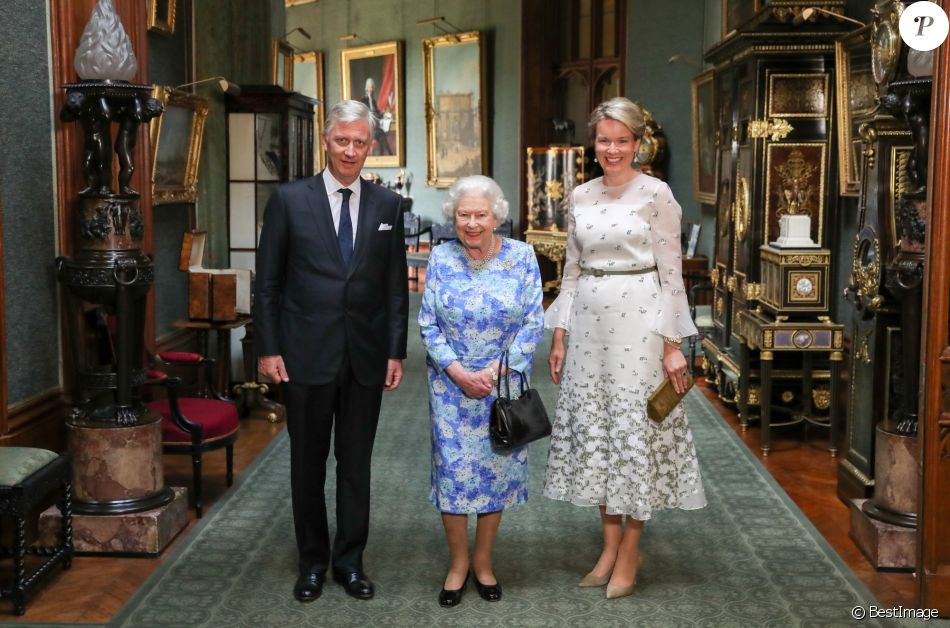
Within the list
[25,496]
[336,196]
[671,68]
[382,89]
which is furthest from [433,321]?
[382,89]

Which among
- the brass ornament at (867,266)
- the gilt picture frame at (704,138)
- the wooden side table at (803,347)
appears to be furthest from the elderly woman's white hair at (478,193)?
the gilt picture frame at (704,138)

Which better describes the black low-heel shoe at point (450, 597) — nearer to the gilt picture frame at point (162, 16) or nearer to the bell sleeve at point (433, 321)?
the bell sleeve at point (433, 321)

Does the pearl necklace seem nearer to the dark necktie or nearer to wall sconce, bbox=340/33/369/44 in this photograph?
the dark necktie

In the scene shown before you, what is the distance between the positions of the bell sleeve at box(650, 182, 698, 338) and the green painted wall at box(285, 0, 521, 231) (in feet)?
41.1

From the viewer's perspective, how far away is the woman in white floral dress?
443cm

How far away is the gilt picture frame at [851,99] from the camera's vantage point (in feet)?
23.6

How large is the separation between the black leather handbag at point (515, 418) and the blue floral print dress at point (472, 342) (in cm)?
6

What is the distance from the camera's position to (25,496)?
430 centimetres

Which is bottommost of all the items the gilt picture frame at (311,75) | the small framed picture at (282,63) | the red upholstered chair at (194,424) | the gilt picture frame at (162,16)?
the red upholstered chair at (194,424)

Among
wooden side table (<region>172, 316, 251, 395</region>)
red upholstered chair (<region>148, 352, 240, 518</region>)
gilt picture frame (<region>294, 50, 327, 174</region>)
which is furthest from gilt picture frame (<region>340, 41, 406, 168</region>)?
red upholstered chair (<region>148, 352, 240, 518</region>)

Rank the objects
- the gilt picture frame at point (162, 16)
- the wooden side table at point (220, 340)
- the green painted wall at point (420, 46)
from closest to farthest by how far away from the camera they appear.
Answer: the gilt picture frame at point (162, 16)
the wooden side table at point (220, 340)
the green painted wall at point (420, 46)

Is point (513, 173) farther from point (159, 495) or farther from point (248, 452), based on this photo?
point (159, 495)

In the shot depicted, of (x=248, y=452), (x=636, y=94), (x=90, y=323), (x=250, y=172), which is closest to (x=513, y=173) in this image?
(x=636, y=94)

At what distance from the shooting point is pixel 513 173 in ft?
56.0
